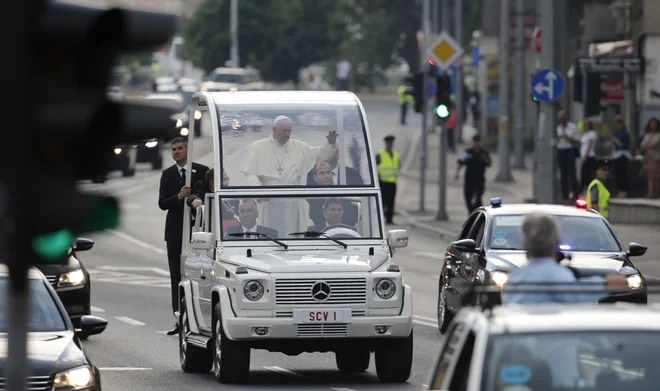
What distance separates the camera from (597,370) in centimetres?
628

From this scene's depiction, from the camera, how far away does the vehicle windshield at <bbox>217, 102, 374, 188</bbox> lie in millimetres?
14531

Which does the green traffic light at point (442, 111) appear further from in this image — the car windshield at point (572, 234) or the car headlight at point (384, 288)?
the car headlight at point (384, 288)

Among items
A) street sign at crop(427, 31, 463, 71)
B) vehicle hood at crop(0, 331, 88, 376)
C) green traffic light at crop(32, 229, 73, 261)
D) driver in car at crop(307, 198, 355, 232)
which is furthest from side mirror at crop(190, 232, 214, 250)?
street sign at crop(427, 31, 463, 71)

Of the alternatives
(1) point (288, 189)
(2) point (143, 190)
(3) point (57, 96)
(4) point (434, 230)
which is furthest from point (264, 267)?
(2) point (143, 190)

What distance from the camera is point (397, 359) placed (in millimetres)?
13516

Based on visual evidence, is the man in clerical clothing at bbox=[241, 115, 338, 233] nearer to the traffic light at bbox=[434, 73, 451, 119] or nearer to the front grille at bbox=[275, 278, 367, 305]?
the front grille at bbox=[275, 278, 367, 305]

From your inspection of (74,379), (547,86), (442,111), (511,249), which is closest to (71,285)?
(511,249)

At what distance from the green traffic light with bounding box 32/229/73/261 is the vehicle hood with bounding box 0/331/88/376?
5019 millimetres

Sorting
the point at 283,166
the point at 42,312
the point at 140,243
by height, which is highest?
the point at 283,166

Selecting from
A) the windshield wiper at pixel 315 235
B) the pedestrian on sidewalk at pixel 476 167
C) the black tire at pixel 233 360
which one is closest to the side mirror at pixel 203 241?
the black tire at pixel 233 360

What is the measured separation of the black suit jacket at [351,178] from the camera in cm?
1456

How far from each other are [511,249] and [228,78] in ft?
190

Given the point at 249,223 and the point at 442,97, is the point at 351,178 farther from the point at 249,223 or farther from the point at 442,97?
the point at 442,97

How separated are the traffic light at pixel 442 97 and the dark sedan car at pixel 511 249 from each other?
15026mm
